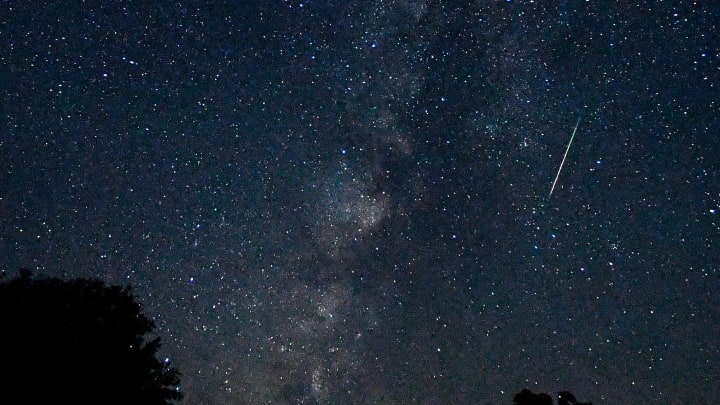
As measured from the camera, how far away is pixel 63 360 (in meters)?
9.69

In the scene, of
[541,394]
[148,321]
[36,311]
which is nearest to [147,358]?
[148,321]

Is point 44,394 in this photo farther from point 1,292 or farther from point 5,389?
point 1,292

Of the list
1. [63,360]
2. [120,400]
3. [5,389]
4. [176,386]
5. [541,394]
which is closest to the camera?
[541,394]

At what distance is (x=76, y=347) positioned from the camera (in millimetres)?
10039

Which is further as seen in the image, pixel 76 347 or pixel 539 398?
pixel 76 347

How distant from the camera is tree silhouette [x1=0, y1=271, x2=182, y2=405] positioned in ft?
30.2

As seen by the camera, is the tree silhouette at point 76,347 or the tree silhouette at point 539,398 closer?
the tree silhouette at point 539,398

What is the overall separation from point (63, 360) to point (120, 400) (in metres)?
1.69

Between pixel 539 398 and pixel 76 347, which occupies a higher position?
pixel 76 347

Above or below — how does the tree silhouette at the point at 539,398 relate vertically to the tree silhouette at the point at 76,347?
below

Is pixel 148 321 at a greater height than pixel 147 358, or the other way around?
pixel 148 321

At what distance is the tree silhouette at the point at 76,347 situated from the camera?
9.21 metres

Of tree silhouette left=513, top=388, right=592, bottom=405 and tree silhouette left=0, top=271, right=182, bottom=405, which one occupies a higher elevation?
tree silhouette left=0, top=271, right=182, bottom=405

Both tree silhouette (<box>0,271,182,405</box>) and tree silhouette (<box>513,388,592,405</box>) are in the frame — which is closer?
tree silhouette (<box>513,388,592,405</box>)
